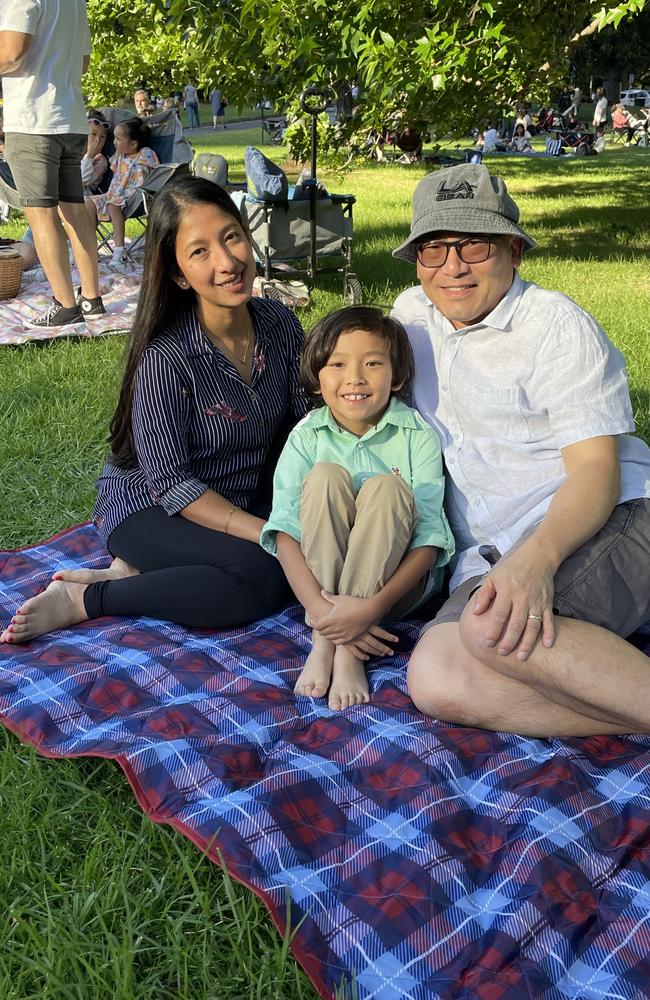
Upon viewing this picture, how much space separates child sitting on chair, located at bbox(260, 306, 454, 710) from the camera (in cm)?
280

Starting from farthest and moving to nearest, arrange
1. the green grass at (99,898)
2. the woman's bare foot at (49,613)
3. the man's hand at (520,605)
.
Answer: the woman's bare foot at (49,613)
the man's hand at (520,605)
the green grass at (99,898)

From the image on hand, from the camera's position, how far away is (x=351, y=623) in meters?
2.79

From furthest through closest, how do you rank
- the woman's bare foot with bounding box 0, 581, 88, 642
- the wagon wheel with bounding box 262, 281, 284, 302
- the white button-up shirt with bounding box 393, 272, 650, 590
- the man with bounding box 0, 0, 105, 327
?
the wagon wheel with bounding box 262, 281, 284, 302
the man with bounding box 0, 0, 105, 327
the woman's bare foot with bounding box 0, 581, 88, 642
the white button-up shirt with bounding box 393, 272, 650, 590

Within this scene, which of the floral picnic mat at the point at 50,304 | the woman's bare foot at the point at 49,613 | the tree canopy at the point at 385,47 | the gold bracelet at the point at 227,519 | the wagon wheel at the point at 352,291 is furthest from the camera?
the wagon wheel at the point at 352,291

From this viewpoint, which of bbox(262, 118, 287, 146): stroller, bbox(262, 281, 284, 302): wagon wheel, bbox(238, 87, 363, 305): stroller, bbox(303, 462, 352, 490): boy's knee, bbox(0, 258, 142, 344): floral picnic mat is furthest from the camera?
bbox(262, 118, 287, 146): stroller

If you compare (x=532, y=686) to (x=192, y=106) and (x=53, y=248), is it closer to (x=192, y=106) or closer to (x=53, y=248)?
(x=53, y=248)

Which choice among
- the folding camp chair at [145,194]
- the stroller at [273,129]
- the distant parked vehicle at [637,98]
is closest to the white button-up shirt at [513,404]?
the folding camp chair at [145,194]

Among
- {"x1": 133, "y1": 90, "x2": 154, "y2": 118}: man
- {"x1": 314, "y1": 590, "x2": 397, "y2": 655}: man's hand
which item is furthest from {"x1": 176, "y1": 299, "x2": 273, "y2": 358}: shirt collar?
{"x1": 133, "y1": 90, "x2": 154, "y2": 118}: man

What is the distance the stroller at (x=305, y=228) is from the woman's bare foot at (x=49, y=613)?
501 cm

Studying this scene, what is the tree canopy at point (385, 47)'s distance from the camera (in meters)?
7.25

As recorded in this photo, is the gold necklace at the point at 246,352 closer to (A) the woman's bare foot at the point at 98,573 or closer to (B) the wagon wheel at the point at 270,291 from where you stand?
(A) the woman's bare foot at the point at 98,573

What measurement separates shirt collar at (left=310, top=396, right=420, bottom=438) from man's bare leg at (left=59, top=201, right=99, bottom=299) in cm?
447

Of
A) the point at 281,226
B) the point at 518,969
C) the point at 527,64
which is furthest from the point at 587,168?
the point at 518,969

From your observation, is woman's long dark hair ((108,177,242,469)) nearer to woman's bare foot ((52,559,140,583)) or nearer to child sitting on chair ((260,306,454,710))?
woman's bare foot ((52,559,140,583))
